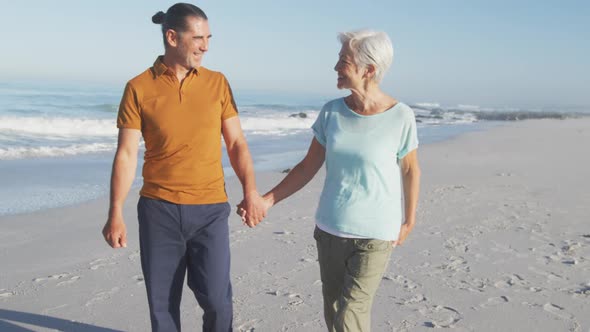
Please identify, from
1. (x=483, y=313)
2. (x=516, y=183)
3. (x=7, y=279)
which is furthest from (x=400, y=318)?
(x=516, y=183)

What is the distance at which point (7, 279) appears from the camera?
510 cm

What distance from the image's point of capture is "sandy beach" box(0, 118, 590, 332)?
14.1 ft

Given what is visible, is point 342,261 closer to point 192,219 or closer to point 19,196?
point 192,219

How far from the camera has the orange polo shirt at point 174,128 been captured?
3021mm

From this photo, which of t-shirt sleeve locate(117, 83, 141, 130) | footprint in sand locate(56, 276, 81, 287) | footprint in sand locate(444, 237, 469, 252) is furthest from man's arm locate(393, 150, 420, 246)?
footprint in sand locate(56, 276, 81, 287)

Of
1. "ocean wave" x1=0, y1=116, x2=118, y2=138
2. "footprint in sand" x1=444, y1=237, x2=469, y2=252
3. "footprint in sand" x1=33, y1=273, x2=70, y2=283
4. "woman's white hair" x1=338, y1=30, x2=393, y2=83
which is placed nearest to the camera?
"woman's white hair" x1=338, y1=30, x2=393, y2=83

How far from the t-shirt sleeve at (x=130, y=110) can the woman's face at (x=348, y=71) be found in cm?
109

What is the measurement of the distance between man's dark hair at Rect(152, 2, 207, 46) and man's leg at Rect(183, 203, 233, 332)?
0.97m

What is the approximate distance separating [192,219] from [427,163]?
1025 centimetres

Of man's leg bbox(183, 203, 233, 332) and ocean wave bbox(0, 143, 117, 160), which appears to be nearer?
man's leg bbox(183, 203, 233, 332)

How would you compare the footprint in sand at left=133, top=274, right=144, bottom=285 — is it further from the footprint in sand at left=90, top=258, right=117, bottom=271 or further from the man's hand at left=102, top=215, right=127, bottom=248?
the man's hand at left=102, top=215, right=127, bottom=248

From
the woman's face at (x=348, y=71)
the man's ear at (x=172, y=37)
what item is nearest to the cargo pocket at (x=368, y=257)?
the woman's face at (x=348, y=71)

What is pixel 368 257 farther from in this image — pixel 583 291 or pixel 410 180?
pixel 583 291

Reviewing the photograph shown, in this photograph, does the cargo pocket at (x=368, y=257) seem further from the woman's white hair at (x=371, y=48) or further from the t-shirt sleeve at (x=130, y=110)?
the t-shirt sleeve at (x=130, y=110)
